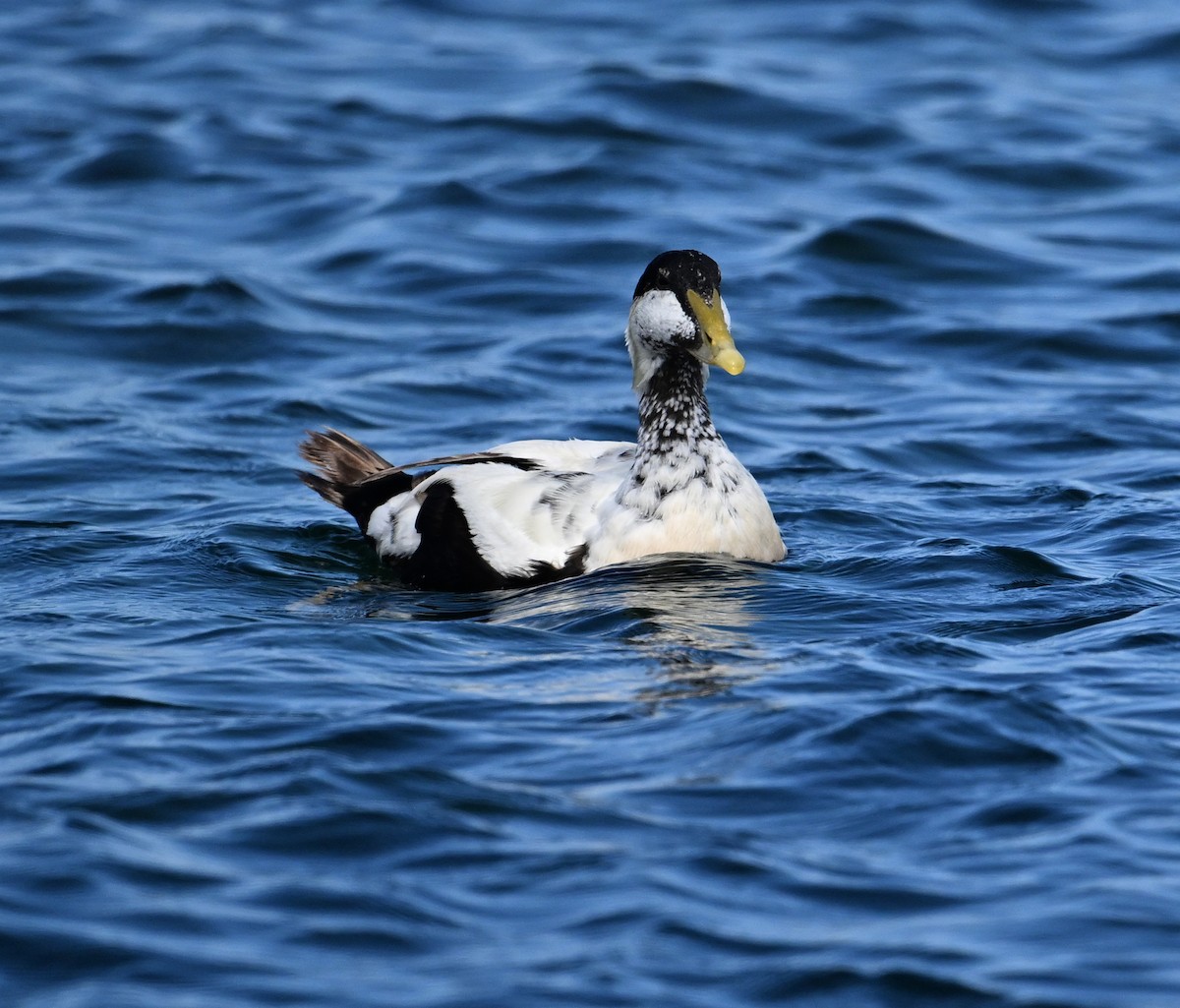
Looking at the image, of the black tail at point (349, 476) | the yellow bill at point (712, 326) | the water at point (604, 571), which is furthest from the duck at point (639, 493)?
the black tail at point (349, 476)

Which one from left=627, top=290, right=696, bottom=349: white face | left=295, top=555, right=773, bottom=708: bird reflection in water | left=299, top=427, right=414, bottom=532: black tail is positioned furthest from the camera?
left=299, top=427, right=414, bottom=532: black tail

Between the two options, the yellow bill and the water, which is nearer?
the water

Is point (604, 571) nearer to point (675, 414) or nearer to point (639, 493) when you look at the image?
point (639, 493)

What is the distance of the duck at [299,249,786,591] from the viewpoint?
7336 mm

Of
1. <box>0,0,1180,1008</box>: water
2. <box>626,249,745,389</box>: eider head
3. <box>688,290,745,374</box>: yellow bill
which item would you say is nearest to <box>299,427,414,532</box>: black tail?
<box>0,0,1180,1008</box>: water

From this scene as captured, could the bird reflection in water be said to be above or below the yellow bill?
below

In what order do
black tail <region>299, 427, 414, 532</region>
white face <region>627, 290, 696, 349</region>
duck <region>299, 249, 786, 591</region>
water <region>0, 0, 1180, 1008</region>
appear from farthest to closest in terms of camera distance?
black tail <region>299, 427, 414, 532</region> → white face <region>627, 290, 696, 349</region> → duck <region>299, 249, 786, 591</region> → water <region>0, 0, 1180, 1008</region>

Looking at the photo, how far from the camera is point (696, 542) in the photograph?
7.32 metres

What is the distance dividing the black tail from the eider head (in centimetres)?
137

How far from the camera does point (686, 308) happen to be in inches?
293

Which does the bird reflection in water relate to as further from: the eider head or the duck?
the eider head

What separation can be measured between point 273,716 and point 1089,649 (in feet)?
8.70

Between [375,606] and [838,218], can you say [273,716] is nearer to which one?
[375,606]

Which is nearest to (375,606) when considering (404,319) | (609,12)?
(404,319)
